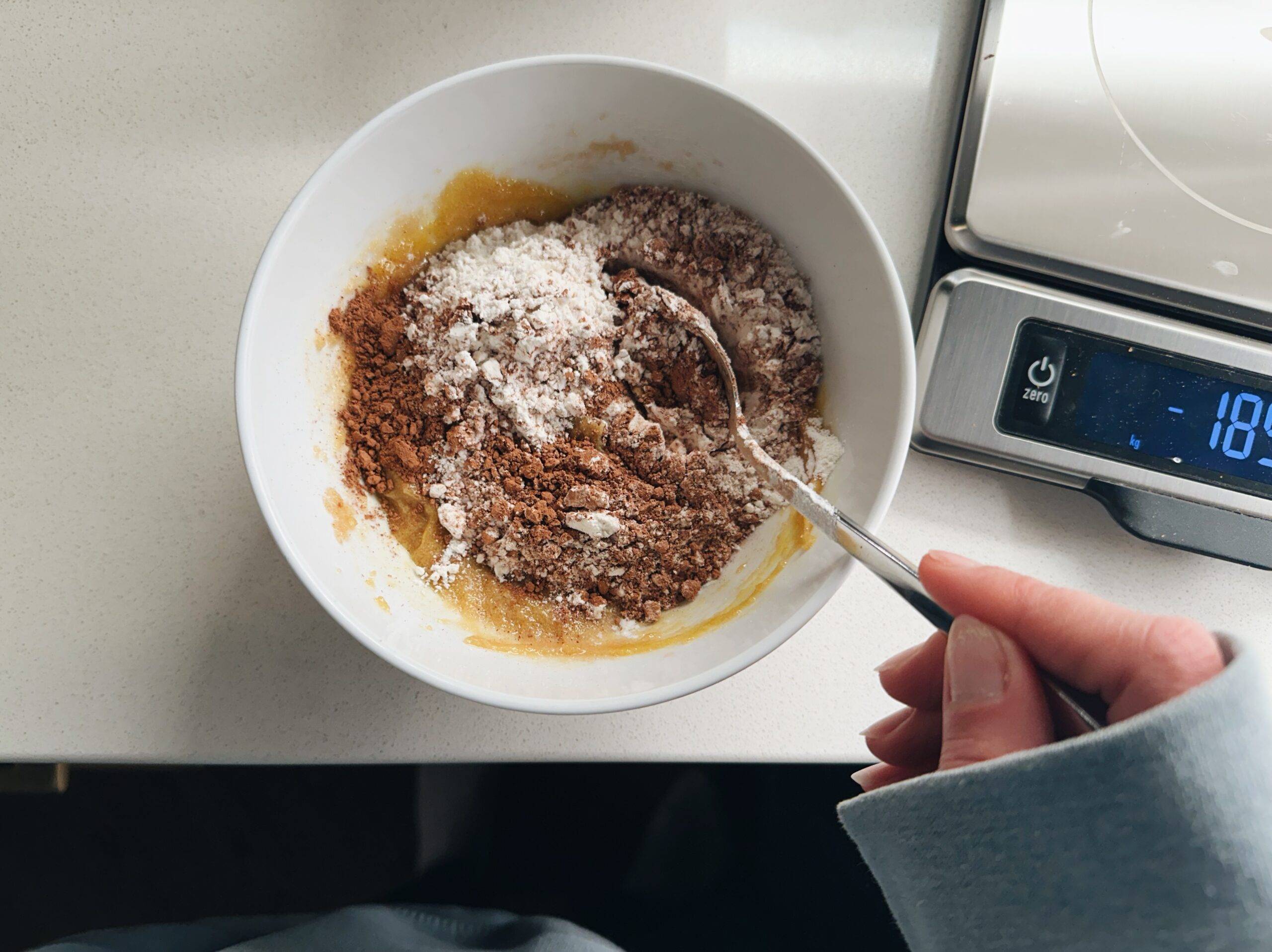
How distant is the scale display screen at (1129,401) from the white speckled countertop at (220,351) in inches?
5.0

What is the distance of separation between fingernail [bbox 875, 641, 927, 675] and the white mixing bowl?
0.44 feet

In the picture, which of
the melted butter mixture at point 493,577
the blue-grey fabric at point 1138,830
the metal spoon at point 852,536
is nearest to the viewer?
the blue-grey fabric at point 1138,830

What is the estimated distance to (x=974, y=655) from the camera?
48cm

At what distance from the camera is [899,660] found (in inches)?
24.3

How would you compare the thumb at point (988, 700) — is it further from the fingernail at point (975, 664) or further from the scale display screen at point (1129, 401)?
the scale display screen at point (1129, 401)

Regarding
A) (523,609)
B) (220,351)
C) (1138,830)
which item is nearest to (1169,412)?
(1138,830)

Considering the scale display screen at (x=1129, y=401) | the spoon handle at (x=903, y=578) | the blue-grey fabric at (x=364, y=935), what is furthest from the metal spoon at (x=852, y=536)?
the blue-grey fabric at (x=364, y=935)

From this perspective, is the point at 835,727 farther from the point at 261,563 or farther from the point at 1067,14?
the point at 1067,14

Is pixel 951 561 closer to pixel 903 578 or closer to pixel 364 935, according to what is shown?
pixel 903 578

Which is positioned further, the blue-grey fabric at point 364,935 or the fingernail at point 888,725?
the blue-grey fabric at point 364,935

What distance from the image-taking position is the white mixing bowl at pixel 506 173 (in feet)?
1.67

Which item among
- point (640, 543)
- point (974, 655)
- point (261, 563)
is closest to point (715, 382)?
point (640, 543)

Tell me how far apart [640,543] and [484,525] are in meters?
0.12

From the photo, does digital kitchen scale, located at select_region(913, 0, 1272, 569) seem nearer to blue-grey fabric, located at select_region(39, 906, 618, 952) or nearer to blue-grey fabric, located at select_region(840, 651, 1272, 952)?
blue-grey fabric, located at select_region(840, 651, 1272, 952)
